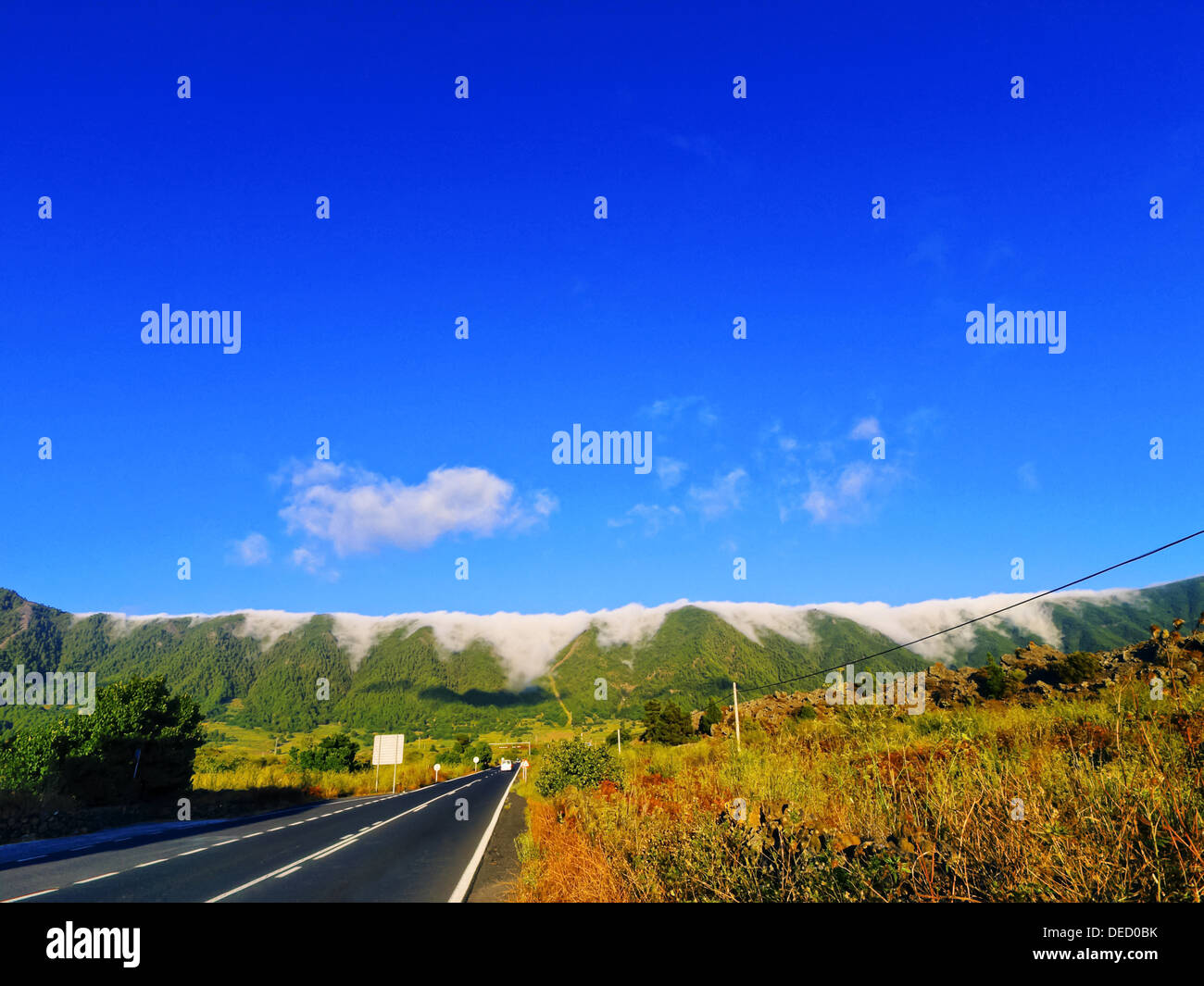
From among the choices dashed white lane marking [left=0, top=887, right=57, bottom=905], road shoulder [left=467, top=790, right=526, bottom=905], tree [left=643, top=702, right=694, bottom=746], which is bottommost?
tree [left=643, top=702, right=694, bottom=746]

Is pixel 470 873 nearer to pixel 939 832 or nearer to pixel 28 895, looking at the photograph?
pixel 28 895

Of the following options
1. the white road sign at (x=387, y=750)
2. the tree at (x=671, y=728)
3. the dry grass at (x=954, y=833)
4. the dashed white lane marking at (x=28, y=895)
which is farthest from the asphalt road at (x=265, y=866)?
the tree at (x=671, y=728)

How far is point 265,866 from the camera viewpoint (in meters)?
12.6

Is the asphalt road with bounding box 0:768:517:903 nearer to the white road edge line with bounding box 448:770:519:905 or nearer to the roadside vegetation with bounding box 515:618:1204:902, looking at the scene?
the white road edge line with bounding box 448:770:519:905

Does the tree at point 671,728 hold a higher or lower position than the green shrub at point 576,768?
lower

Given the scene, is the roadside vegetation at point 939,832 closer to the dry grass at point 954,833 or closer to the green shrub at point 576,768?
the dry grass at point 954,833

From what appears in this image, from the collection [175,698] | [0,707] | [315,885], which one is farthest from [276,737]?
[315,885]

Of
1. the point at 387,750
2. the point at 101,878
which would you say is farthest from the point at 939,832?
the point at 387,750

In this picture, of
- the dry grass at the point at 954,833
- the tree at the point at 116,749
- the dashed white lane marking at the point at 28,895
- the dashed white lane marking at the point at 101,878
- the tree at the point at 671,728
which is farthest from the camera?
the tree at the point at 671,728

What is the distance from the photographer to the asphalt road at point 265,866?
9828 mm

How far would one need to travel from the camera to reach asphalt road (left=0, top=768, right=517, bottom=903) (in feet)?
32.2

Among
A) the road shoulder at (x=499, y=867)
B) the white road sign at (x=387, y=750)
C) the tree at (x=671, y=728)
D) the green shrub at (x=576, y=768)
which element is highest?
the road shoulder at (x=499, y=867)

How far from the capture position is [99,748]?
88.3 feet

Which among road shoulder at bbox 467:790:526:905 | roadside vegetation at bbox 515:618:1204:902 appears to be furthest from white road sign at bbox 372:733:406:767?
roadside vegetation at bbox 515:618:1204:902
